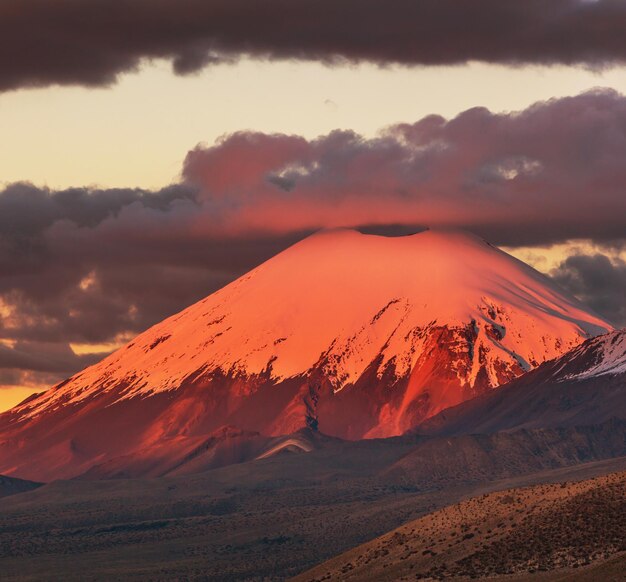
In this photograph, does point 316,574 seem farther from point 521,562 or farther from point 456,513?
point 521,562

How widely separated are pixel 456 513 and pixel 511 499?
6678 mm

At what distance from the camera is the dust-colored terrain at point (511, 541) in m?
142

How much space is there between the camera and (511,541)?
15162 centimetres

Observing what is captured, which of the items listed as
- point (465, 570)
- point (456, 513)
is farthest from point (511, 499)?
point (465, 570)

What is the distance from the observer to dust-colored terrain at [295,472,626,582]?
14162cm

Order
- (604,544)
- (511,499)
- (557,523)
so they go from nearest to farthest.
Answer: (604,544) → (557,523) → (511,499)

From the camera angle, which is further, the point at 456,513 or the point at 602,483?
the point at 456,513

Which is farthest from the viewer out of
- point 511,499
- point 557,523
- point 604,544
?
point 511,499

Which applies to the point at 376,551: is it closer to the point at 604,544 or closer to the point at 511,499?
the point at 511,499

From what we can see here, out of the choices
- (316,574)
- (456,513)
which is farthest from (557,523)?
(316,574)

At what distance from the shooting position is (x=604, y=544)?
465 feet

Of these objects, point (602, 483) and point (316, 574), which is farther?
point (316, 574)

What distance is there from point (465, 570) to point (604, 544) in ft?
41.5

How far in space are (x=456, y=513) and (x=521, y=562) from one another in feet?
85.9
